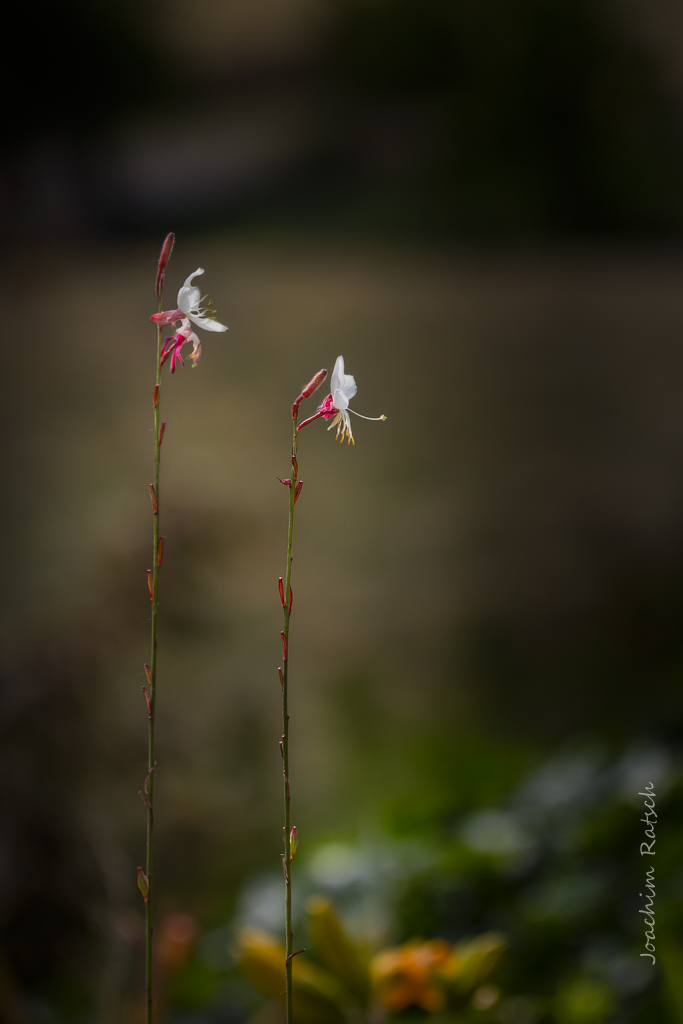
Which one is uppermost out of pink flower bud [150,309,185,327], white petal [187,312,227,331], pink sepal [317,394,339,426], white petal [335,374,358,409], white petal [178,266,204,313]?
white petal [178,266,204,313]

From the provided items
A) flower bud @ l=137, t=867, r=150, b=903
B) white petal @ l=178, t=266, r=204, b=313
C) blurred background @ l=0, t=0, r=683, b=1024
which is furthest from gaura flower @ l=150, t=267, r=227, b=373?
blurred background @ l=0, t=0, r=683, b=1024

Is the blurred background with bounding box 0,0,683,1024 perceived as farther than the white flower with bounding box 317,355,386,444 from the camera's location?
Yes

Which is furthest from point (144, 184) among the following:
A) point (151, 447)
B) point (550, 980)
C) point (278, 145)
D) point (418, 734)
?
point (550, 980)

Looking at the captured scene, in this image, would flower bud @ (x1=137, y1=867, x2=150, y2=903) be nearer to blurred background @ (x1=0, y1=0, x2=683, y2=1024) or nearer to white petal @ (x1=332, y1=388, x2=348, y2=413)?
white petal @ (x1=332, y1=388, x2=348, y2=413)

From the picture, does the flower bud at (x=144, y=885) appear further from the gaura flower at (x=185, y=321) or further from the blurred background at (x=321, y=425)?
the blurred background at (x=321, y=425)

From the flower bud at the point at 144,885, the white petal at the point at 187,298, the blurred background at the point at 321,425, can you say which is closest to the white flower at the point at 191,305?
the white petal at the point at 187,298

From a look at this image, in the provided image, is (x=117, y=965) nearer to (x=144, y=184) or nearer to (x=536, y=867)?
(x=536, y=867)

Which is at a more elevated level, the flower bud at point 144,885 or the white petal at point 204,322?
the white petal at point 204,322

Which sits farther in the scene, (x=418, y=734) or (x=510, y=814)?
(x=418, y=734)
